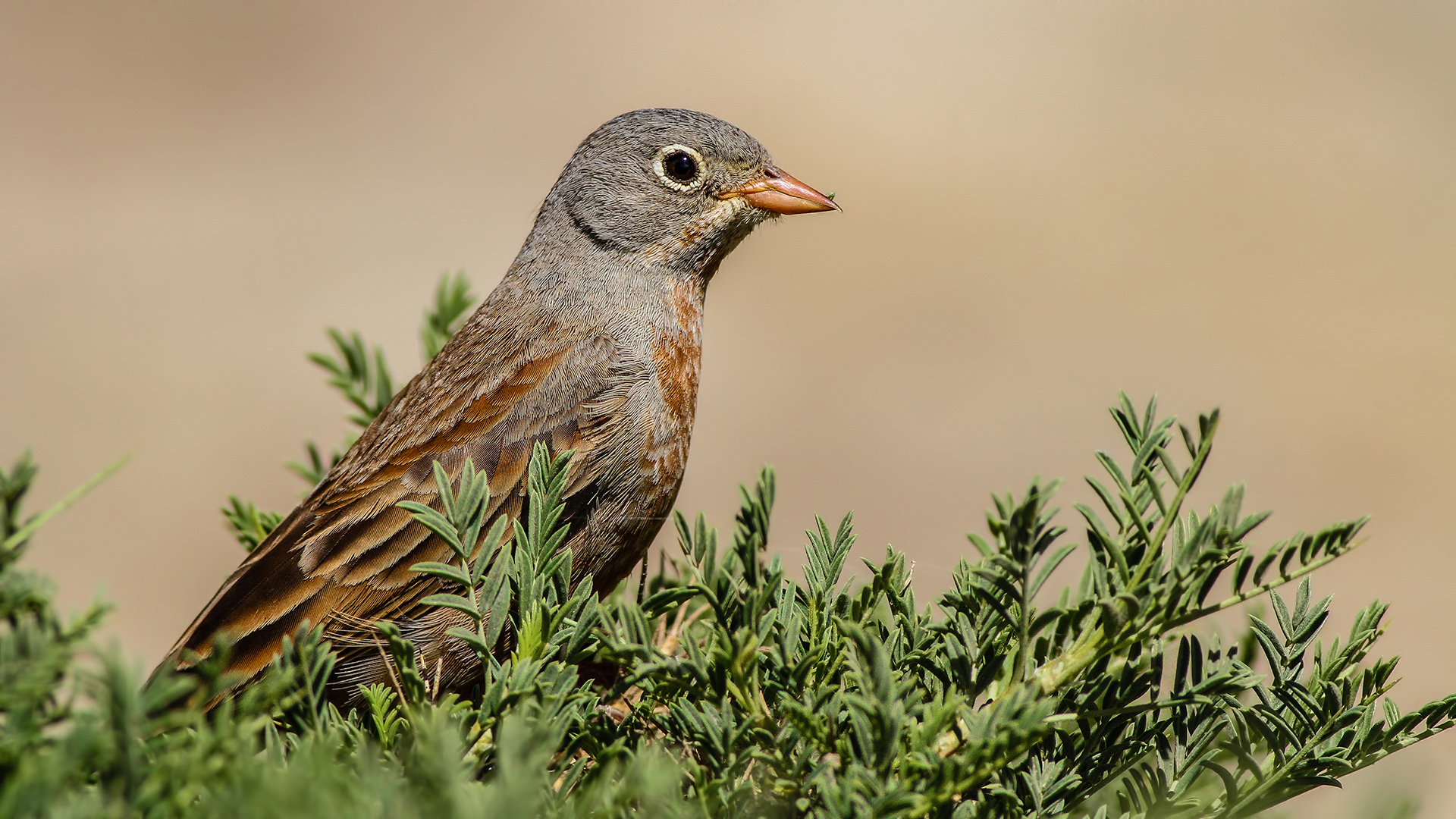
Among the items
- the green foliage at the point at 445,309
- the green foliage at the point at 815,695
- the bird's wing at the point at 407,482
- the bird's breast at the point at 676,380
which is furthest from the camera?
the green foliage at the point at 445,309

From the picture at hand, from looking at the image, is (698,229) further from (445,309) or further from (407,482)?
(407,482)

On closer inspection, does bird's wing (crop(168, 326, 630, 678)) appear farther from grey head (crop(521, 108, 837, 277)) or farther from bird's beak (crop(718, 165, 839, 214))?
bird's beak (crop(718, 165, 839, 214))

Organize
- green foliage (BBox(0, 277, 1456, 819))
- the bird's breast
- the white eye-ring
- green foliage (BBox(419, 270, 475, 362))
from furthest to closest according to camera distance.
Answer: the white eye-ring, green foliage (BBox(419, 270, 475, 362)), the bird's breast, green foliage (BBox(0, 277, 1456, 819))

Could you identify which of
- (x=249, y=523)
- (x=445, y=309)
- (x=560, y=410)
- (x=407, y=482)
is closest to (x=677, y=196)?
(x=445, y=309)

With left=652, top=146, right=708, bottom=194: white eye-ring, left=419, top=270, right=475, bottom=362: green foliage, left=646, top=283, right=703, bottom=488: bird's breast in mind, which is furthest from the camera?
left=652, top=146, right=708, bottom=194: white eye-ring

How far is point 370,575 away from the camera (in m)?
3.00

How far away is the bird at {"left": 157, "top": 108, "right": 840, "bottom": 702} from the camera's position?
2.97 m

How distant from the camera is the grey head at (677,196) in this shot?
393 centimetres

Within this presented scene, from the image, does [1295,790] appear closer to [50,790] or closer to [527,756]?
[527,756]

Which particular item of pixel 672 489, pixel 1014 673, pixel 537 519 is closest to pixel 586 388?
pixel 672 489

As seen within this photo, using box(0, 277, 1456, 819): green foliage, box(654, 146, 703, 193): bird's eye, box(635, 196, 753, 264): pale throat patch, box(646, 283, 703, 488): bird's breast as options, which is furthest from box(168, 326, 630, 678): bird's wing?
box(0, 277, 1456, 819): green foliage

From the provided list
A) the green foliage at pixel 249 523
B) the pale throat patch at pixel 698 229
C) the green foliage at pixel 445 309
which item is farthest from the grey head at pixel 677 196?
the green foliage at pixel 249 523

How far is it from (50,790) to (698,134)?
10.6ft

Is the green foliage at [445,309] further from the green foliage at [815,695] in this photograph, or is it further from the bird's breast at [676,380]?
the green foliage at [815,695]
